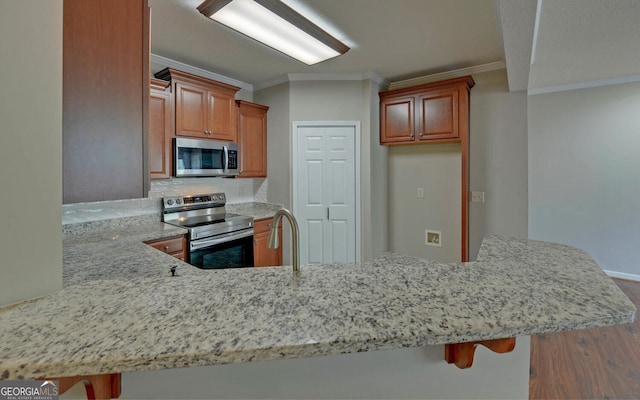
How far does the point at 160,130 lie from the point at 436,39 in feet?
8.73

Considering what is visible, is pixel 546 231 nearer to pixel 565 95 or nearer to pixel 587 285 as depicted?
pixel 565 95

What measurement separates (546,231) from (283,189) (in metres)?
3.74

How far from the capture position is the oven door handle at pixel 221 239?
2.66 m

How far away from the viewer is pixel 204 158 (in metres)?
3.11

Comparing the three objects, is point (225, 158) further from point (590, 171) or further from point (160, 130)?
point (590, 171)

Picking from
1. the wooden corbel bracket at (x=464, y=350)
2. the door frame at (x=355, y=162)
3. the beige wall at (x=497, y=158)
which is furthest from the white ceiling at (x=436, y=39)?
the wooden corbel bracket at (x=464, y=350)

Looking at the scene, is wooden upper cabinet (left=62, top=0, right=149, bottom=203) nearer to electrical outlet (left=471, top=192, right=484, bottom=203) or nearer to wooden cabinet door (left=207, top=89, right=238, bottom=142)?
wooden cabinet door (left=207, top=89, right=238, bottom=142)

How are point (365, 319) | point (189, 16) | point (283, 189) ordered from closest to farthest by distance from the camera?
point (365, 319), point (189, 16), point (283, 189)

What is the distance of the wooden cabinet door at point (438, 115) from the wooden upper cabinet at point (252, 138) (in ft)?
6.31

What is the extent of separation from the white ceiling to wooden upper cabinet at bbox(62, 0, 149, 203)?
1.19 meters

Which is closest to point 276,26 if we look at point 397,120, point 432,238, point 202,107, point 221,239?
point 202,107

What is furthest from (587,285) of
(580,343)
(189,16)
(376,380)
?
(189,16)

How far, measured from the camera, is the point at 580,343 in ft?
8.15

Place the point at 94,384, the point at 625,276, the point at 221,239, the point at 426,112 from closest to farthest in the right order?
the point at 94,384 → the point at 221,239 → the point at 426,112 → the point at 625,276
